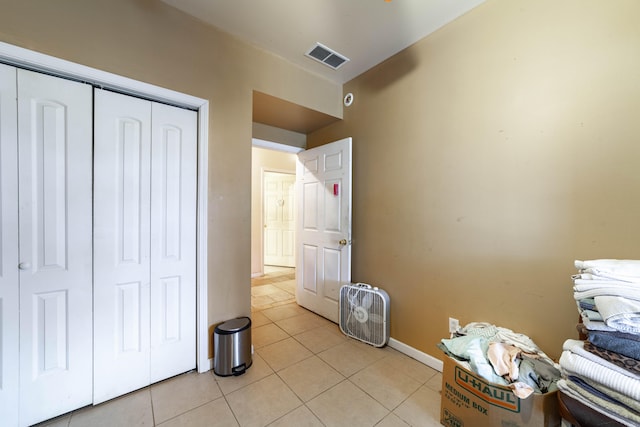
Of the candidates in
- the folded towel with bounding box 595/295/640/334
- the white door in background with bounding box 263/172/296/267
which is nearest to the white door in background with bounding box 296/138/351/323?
the folded towel with bounding box 595/295/640/334

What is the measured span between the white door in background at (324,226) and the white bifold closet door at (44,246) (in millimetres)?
1998

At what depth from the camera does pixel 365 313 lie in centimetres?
234

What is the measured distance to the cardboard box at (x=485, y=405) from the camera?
45.3 inches

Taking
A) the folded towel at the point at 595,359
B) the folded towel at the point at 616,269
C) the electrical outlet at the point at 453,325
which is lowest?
the electrical outlet at the point at 453,325

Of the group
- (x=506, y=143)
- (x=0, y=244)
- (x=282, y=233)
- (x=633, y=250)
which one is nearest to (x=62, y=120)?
(x=0, y=244)

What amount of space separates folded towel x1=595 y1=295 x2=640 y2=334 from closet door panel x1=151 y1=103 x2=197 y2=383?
231 centimetres

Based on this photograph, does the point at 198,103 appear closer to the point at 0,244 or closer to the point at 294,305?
the point at 0,244

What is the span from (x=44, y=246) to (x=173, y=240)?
2.14ft

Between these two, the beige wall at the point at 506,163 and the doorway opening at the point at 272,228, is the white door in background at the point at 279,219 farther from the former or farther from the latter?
the beige wall at the point at 506,163

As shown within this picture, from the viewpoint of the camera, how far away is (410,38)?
2037 mm

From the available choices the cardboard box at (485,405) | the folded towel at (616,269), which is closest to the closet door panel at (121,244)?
the cardboard box at (485,405)

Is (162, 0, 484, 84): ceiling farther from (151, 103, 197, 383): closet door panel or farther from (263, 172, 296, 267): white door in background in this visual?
(263, 172, 296, 267): white door in background

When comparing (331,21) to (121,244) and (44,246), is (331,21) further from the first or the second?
(44,246)

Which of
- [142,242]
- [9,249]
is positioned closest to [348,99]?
[142,242]
